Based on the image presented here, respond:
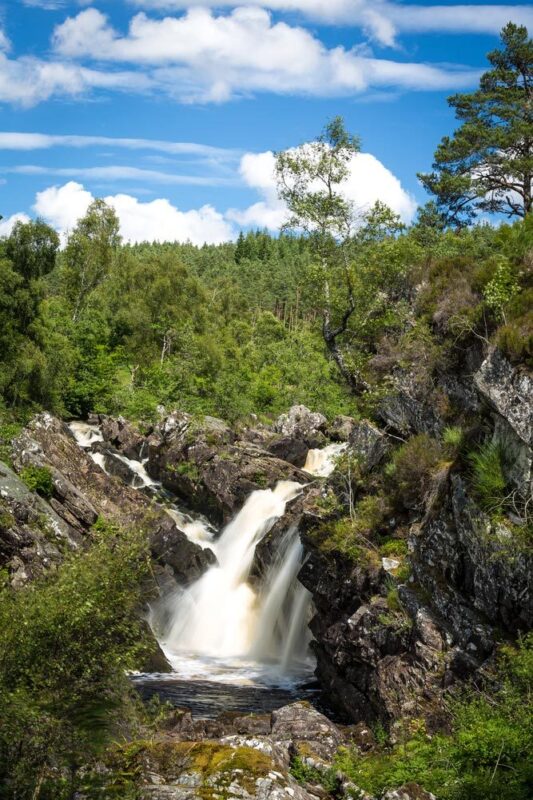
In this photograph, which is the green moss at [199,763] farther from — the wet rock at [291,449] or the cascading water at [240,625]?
the wet rock at [291,449]

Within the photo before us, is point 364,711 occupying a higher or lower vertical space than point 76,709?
lower

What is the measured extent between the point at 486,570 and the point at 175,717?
9556 mm

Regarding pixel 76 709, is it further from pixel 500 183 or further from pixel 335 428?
pixel 335 428

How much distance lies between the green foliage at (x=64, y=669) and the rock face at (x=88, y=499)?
610 inches

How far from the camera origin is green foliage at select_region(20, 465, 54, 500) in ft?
97.9

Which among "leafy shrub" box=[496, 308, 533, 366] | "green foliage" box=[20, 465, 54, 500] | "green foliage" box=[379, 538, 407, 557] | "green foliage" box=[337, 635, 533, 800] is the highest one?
"leafy shrub" box=[496, 308, 533, 366]

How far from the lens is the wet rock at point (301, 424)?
140ft

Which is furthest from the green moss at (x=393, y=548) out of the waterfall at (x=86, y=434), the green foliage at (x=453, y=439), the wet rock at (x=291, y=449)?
the waterfall at (x=86, y=434)

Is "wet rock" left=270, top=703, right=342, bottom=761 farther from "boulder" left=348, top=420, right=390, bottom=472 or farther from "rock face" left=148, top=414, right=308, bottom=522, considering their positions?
"rock face" left=148, top=414, right=308, bottom=522

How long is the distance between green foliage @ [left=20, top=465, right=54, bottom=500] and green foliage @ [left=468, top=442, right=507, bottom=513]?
20.2 m

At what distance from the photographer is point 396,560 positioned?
67.5ft

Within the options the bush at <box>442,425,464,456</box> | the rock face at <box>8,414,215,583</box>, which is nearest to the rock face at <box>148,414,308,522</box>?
the rock face at <box>8,414,215,583</box>

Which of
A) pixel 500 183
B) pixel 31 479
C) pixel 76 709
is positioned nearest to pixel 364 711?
pixel 76 709

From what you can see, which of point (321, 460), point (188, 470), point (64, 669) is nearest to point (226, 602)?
point (188, 470)
